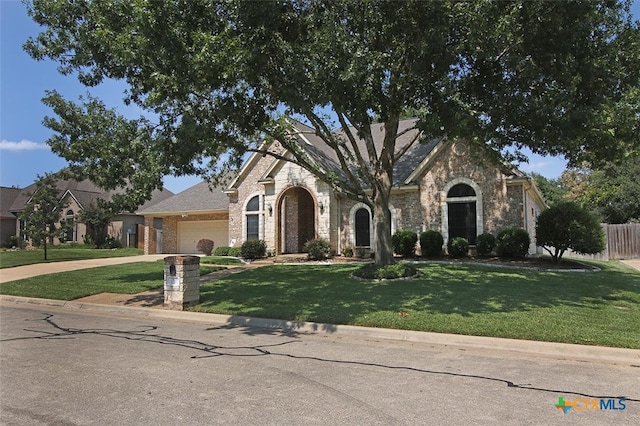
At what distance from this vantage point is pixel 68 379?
220 inches

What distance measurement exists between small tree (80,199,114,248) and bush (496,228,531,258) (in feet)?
93.1

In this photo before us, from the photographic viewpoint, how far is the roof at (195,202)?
29075 mm

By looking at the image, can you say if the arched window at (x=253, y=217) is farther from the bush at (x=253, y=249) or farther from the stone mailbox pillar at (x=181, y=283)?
the stone mailbox pillar at (x=181, y=283)

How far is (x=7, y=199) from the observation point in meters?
48.5

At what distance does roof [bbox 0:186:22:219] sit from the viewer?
46.3 meters

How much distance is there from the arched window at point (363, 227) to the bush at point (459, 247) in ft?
13.7

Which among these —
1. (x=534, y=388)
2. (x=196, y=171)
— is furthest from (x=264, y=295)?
(x=534, y=388)

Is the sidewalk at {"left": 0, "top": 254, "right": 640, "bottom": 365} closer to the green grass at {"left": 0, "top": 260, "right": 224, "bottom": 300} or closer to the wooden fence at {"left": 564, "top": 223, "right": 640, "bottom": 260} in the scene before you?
the green grass at {"left": 0, "top": 260, "right": 224, "bottom": 300}

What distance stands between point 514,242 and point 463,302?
9187mm

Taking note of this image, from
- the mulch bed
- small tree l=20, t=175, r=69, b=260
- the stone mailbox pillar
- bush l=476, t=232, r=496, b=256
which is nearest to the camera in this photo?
the stone mailbox pillar

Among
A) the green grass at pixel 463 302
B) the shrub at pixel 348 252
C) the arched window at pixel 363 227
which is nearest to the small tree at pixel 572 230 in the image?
the green grass at pixel 463 302

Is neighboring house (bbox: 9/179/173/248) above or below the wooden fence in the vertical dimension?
above

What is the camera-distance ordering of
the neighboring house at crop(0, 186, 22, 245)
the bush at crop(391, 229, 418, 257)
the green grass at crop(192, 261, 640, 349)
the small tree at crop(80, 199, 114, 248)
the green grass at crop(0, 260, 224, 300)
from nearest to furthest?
the green grass at crop(192, 261, 640, 349) < the green grass at crop(0, 260, 224, 300) < the bush at crop(391, 229, 418, 257) < the small tree at crop(80, 199, 114, 248) < the neighboring house at crop(0, 186, 22, 245)

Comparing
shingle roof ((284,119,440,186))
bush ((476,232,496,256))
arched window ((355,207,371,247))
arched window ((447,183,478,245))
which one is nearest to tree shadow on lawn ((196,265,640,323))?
A: bush ((476,232,496,256))
